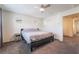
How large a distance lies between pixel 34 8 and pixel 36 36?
2.36 feet

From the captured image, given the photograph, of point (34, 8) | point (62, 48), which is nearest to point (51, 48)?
point (62, 48)

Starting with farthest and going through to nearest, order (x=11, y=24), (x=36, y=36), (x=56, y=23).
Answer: (x=36, y=36) → (x=56, y=23) → (x=11, y=24)

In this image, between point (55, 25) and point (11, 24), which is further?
point (55, 25)

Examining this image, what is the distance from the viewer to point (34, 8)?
1.48 meters

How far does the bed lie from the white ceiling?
14.6 inches

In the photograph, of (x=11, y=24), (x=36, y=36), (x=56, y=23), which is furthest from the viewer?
(x=36, y=36)

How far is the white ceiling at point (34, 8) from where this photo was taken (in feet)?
4.55

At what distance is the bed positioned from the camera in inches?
64.1

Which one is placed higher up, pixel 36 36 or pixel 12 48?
pixel 36 36

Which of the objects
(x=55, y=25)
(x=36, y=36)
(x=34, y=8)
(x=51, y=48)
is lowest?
(x=51, y=48)

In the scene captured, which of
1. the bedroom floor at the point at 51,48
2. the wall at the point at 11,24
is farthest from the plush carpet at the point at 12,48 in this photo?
the wall at the point at 11,24

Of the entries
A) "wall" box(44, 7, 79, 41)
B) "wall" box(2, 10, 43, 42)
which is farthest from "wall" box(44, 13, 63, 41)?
"wall" box(2, 10, 43, 42)

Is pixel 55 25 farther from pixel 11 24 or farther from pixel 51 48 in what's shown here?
pixel 11 24

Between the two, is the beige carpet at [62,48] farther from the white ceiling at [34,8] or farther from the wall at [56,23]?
the white ceiling at [34,8]
